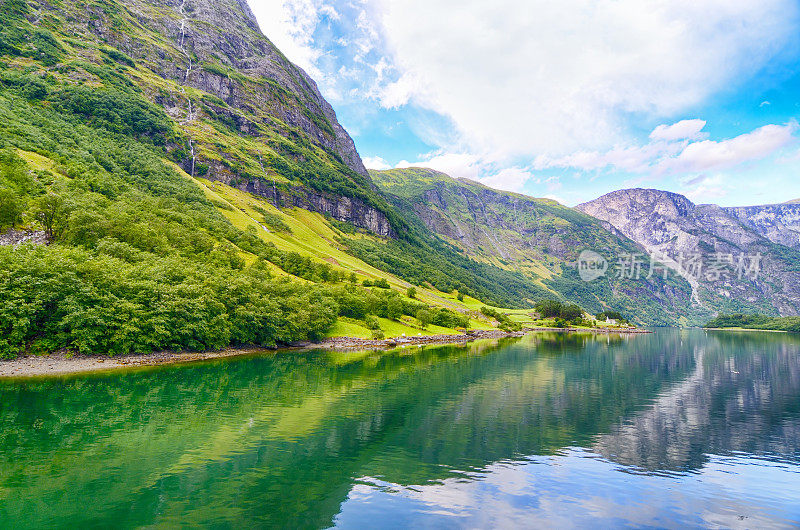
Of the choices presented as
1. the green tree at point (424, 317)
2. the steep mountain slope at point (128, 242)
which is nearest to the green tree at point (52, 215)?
the steep mountain slope at point (128, 242)

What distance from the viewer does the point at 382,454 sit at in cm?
2353

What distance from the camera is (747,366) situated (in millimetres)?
75938

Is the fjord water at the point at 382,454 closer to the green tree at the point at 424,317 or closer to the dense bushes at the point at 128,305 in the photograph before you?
the dense bushes at the point at 128,305

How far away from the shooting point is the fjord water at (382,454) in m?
16.2

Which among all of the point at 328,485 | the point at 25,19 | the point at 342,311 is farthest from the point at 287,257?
the point at 25,19

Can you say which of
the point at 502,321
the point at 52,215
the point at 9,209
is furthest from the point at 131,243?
the point at 502,321

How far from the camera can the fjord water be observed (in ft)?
53.1

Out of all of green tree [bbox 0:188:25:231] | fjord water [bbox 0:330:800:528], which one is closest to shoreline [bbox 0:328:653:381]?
fjord water [bbox 0:330:800:528]

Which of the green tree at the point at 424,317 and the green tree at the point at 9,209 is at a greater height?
the green tree at the point at 9,209

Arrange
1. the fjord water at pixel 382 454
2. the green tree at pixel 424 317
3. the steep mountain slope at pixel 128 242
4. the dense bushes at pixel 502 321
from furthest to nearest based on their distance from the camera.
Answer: the dense bushes at pixel 502 321 < the green tree at pixel 424 317 < the steep mountain slope at pixel 128 242 < the fjord water at pixel 382 454

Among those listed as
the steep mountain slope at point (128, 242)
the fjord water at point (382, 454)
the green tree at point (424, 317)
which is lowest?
the fjord water at point (382, 454)

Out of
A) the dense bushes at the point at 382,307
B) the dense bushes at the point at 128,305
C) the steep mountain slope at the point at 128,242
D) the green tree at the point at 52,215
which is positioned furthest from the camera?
the dense bushes at the point at 382,307

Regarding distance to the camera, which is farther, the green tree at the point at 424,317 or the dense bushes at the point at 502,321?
the dense bushes at the point at 502,321

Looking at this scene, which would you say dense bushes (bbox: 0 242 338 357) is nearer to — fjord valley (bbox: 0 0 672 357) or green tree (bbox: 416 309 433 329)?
fjord valley (bbox: 0 0 672 357)
